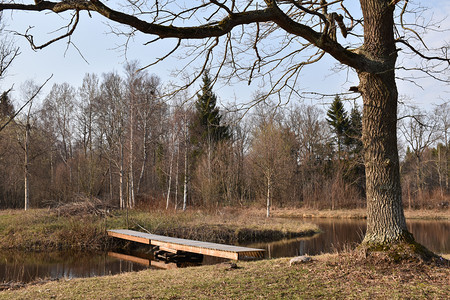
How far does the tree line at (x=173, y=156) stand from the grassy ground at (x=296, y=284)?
1324 centimetres

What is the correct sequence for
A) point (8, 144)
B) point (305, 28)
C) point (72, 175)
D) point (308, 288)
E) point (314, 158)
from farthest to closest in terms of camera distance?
point (314, 158), point (72, 175), point (8, 144), point (305, 28), point (308, 288)

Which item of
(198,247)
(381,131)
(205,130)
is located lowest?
(198,247)

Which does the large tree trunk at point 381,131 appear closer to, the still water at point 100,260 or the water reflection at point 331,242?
the still water at point 100,260

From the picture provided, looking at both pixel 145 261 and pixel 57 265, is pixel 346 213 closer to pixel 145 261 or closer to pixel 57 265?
pixel 145 261

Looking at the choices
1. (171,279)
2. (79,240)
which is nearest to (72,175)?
(79,240)

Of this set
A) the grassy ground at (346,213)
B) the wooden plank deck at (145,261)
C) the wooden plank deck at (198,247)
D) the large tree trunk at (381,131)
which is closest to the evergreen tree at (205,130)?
the grassy ground at (346,213)

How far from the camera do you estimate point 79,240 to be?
1392cm

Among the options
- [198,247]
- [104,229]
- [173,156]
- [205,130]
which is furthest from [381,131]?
[205,130]

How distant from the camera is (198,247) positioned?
10.1 metres

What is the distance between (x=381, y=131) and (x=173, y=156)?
61.4ft

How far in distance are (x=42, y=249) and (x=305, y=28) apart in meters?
12.2

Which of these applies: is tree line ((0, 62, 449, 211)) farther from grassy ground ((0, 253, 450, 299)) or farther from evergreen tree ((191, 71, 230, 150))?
grassy ground ((0, 253, 450, 299))

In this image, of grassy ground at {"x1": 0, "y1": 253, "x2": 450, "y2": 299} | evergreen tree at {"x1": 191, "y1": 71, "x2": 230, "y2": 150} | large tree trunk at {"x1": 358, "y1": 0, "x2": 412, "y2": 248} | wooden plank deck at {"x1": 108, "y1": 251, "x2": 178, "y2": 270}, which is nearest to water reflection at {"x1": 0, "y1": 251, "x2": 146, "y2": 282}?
wooden plank deck at {"x1": 108, "y1": 251, "x2": 178, "y2": 270}

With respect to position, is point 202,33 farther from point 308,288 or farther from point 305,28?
point 308,288
